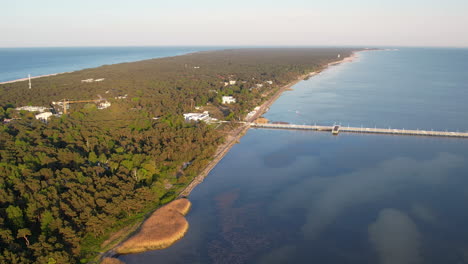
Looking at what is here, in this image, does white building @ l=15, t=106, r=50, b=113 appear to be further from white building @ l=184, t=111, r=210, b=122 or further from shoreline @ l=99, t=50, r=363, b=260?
shoreline @ l=99, t=50, r=363, b=260

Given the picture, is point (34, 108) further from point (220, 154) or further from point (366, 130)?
point (366, 130)

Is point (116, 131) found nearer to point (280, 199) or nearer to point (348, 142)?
point (280, 199)

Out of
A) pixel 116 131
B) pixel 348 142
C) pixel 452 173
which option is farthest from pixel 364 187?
pixel 116 131

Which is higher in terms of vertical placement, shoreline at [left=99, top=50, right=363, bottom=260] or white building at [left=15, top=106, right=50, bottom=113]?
white building at [left=15, top=106, right=50, bottom=113]

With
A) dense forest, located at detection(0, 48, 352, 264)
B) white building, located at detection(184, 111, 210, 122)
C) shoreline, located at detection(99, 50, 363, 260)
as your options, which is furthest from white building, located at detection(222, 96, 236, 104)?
white building, located at detection(184, 111, 210, 122)

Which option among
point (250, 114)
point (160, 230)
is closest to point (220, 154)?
point (160, 230)

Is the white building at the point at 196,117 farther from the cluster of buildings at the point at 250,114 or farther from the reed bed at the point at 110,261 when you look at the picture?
the reed bed at the point at 110,261
